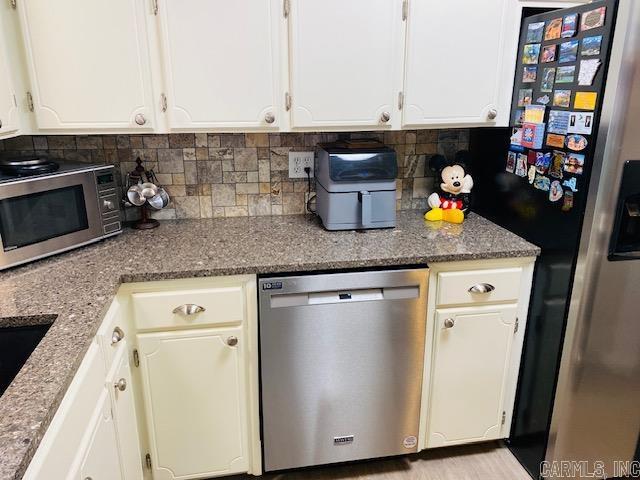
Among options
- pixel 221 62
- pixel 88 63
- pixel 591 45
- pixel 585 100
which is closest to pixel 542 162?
pixel 585 100

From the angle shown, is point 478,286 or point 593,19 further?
point 478,286

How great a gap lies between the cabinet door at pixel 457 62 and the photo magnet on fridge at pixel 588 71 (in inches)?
15.9

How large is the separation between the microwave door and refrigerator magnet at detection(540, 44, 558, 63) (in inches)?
64.1

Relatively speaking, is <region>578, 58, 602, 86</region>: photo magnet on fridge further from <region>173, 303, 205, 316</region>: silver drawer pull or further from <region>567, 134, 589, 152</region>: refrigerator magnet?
<region>173, 303, 205, 316</region>: silver drawer pull

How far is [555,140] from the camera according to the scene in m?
1.65

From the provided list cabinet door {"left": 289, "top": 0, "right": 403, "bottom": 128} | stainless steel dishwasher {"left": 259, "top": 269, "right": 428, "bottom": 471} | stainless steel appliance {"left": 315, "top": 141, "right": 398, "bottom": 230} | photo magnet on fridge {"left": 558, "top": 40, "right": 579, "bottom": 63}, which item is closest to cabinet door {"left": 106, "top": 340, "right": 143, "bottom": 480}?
stainless steel dishwasher {"left": 259, "top": 269, "right": 428, "bottom": 471}

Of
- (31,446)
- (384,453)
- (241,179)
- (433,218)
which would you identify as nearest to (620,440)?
(384,453)

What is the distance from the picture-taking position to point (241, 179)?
2.14 m

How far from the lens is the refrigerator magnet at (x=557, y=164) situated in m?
1.63

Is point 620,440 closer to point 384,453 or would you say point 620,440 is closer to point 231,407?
point 384,453

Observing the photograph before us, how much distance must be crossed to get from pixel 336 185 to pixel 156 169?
2.56ft

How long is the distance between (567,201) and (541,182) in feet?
0.49

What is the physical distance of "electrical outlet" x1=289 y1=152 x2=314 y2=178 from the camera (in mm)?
2150

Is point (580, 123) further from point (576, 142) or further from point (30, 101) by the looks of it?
point (30, 101)
